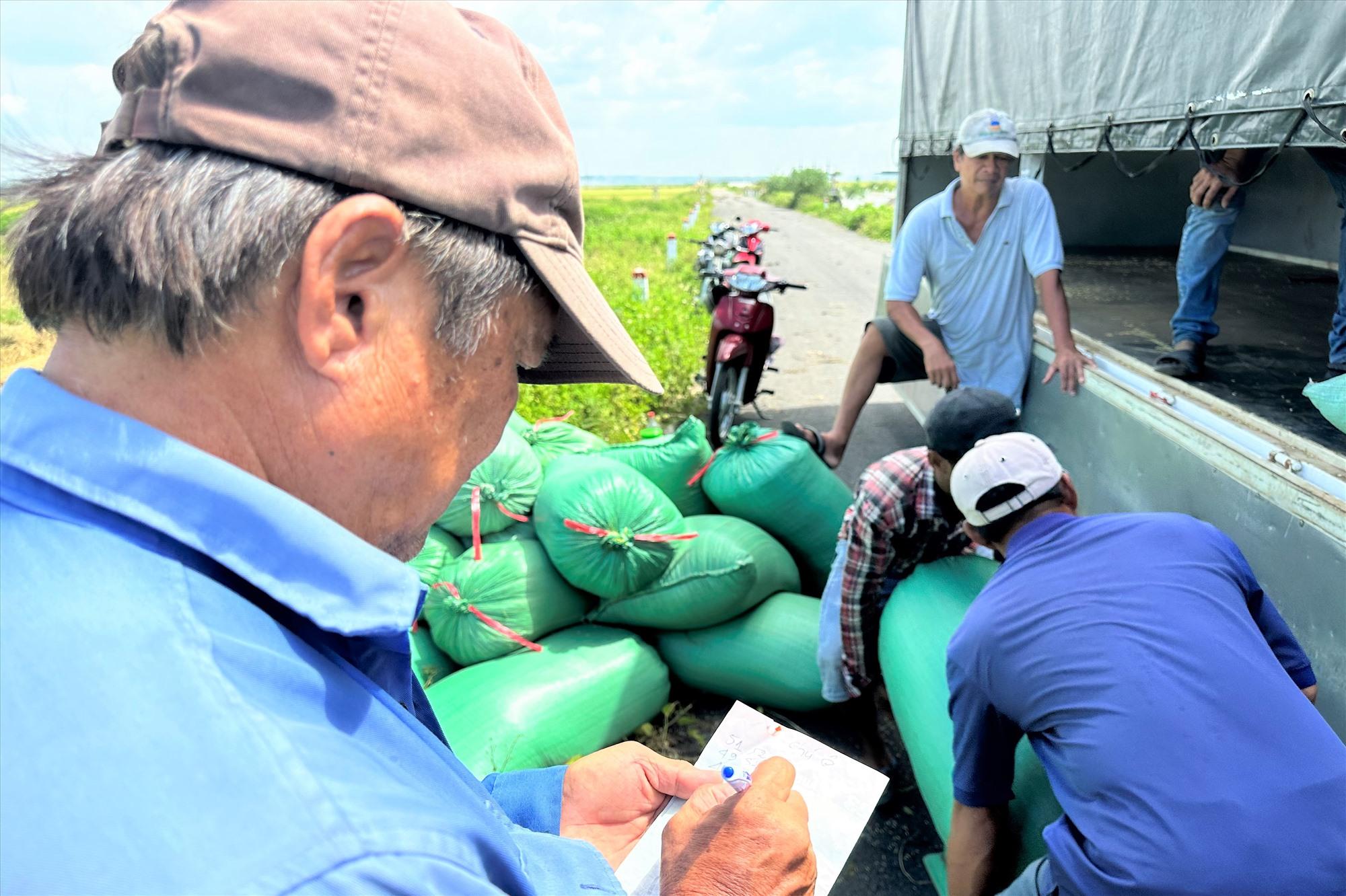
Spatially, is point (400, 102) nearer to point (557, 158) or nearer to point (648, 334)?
point (557, 158)

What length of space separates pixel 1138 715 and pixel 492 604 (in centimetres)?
176

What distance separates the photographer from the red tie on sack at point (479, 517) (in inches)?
104

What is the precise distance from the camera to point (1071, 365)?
136 inches

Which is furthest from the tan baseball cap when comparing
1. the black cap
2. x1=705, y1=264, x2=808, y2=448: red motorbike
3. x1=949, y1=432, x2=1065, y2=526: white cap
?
x1=705, y1=264, x2=808, y2=448: red motorbike

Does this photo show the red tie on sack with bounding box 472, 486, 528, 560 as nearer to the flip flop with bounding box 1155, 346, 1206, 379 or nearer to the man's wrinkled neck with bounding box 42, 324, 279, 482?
the man's wrinkled neck with bounding box 42, 324, 279, 482

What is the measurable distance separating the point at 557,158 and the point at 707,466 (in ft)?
8.43

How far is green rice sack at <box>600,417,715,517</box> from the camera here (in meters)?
3.24

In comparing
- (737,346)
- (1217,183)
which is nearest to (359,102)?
(1217,183)

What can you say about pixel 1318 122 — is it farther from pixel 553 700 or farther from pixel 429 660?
pixel 429 660

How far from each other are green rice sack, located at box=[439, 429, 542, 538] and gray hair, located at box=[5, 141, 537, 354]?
6.71 ft

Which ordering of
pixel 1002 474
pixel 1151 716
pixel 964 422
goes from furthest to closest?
1. pixel 964 422
2. pixel 1002 474
3. pixel 1151 716

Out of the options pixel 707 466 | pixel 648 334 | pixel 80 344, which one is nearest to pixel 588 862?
pixel 80 344

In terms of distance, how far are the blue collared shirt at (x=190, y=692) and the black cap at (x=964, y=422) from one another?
6.11ft

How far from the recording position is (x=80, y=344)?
657 millimetres
